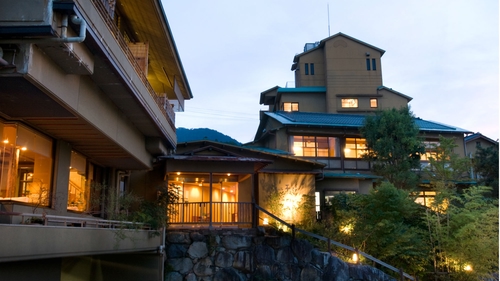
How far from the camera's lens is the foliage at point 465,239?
18.6 metres

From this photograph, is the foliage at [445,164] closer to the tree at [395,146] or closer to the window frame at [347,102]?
the tree at [395,146]

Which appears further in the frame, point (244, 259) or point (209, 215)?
point (209, 215)

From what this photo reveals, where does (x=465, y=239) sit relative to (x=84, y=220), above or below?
below

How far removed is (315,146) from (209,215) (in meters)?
11.0

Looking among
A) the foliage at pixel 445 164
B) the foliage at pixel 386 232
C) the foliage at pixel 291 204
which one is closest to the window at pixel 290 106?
the foliage at pixel 291 204

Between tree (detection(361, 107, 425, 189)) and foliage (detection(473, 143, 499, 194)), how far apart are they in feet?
14.2

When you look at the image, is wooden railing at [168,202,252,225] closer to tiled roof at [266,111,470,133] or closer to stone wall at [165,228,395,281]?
stone wall at [165,228,395,281]

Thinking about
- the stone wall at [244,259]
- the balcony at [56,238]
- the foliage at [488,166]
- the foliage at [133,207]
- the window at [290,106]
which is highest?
the window at [290,106]

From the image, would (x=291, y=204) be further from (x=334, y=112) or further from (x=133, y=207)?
(x=334, y=112)

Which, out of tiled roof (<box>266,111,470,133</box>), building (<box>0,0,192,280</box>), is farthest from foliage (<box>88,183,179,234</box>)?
tiled roof (<box>266,111,470,133</box>)

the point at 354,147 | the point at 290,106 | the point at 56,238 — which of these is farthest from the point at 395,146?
the point at 56,238

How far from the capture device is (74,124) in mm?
11773

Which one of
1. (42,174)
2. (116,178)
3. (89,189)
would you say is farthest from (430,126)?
(42,174)

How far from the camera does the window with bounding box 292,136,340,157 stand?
28641mm
